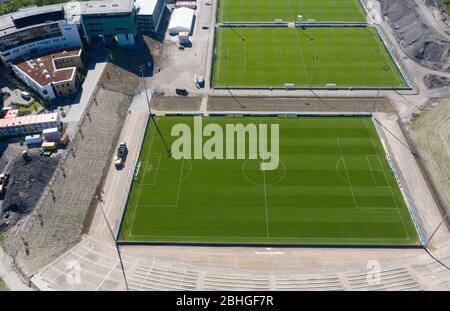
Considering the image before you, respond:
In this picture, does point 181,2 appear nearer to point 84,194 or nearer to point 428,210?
point 84,194

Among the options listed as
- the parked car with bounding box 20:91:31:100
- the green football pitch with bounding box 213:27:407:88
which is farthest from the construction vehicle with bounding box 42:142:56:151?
the green football pitch with bounding box 213:27:407:88

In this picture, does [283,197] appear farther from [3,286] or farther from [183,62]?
[183,62]

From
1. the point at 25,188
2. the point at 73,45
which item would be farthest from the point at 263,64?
the point at 25,188

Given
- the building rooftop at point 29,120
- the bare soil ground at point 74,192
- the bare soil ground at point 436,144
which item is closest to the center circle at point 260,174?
the bare soil ground at point 436,144

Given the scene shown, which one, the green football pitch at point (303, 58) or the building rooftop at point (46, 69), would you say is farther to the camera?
the green football pitch at point (303, 58)

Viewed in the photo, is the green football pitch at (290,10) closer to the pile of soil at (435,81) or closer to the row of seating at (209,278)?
the pile of soil at (435,81)

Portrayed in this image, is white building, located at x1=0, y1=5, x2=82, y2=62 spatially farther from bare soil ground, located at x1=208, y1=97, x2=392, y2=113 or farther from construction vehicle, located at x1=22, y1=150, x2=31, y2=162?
bare soil ground, located at x1=208, y1=97, x2=392, y2=113
